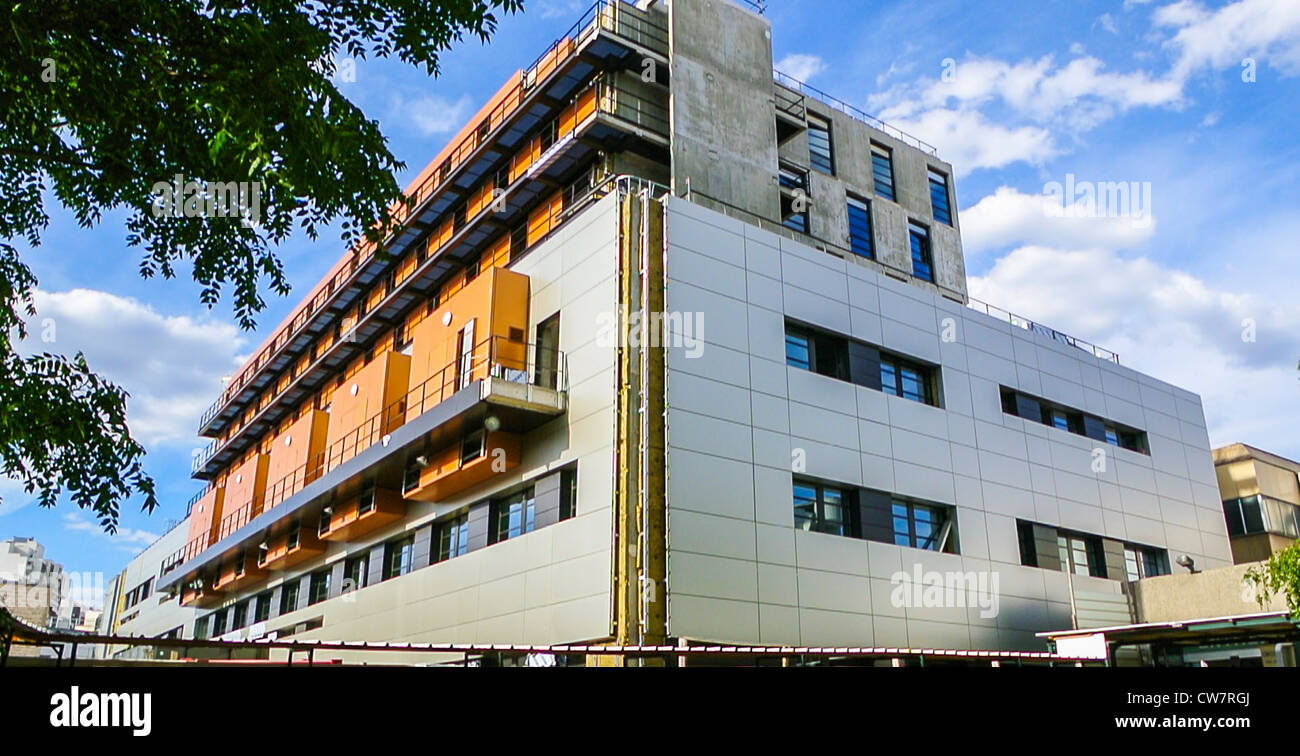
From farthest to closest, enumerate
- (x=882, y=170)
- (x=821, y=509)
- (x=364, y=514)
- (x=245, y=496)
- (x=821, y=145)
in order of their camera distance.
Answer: (x=245, y=496) < (x=882, y=170) < (x=821, y=145) < (x=364, y=514) < (x=821, y=509)

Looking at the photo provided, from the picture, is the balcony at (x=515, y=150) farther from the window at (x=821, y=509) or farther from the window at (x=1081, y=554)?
the window at (x=1081, y=554)

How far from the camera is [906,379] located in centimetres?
2828

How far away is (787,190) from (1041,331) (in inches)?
A: 407

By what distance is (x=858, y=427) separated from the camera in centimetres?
2572

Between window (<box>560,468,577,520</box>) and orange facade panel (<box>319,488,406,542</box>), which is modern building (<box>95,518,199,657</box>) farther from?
window (<box>560,468,577,520</box>)

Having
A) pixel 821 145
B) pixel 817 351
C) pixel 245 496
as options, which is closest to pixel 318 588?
pixel 245 496

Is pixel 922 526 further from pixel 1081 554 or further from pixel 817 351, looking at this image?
pixel 1081 554

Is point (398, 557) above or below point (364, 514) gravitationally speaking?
below

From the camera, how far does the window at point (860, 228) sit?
1458 inches

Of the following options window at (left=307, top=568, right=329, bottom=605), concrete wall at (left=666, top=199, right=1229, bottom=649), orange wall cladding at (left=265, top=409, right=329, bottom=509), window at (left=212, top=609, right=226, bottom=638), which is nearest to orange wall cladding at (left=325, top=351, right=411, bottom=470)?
orange wall cladding at (left=265, top=409, right=329, bottom=509)

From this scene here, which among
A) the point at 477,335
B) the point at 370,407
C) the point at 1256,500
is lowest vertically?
the point at 1256,500

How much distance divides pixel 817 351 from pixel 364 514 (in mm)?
15184

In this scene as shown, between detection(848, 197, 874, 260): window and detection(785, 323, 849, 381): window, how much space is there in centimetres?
1086

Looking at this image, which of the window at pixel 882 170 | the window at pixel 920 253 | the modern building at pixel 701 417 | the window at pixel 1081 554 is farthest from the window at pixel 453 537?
the window at pixel 882 170
